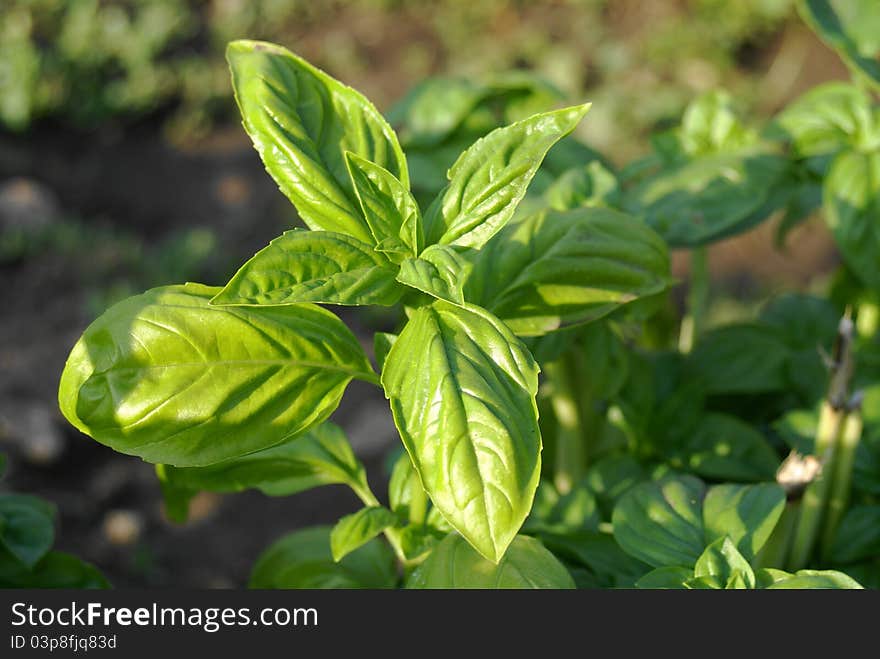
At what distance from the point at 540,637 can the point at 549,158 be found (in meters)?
0.81

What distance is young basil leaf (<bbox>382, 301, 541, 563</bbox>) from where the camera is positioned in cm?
85

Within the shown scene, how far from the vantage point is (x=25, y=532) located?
3.90 feet

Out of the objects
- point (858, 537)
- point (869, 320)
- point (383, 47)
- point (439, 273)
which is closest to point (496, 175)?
point (439, 273)

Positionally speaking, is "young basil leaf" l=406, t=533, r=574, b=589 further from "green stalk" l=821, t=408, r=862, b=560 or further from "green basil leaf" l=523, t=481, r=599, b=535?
"green stalk" l=821, t=408, r=862, b=560

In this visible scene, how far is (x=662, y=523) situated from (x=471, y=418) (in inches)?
12.8

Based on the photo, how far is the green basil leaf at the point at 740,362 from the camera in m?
1.52

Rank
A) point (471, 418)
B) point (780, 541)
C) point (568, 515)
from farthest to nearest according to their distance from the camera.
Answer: point (568, 515) → point (780, 541) → point (471, 418)

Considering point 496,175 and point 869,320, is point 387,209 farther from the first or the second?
point 869,320

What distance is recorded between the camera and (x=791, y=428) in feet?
4.49

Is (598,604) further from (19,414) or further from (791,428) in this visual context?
(19,414)

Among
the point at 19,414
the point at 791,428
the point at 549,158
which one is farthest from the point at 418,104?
the point at 19,414

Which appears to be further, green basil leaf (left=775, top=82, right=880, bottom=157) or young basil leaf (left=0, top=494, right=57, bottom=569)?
green basil leaf (left=775, top=82, right=880, bottom=157)

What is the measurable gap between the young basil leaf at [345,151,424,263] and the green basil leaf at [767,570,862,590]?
0.47 m

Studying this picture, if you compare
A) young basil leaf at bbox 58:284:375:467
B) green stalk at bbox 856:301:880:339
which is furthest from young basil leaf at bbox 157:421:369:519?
green stalk at bbox 856:301:880:339
